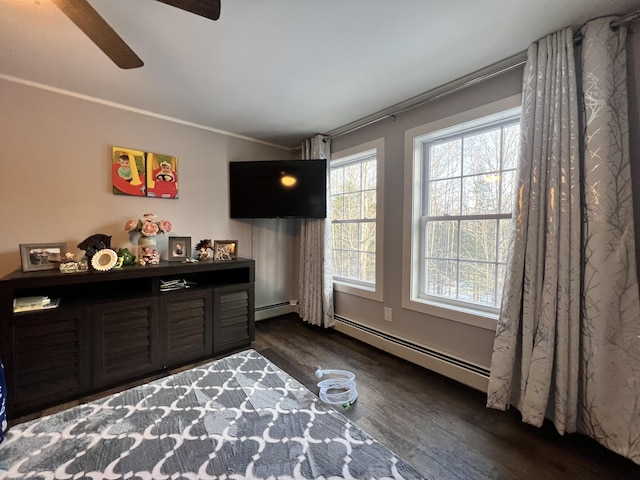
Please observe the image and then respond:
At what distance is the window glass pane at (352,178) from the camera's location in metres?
2.95

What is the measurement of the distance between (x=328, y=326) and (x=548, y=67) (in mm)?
2807

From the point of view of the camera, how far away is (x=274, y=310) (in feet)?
11.3

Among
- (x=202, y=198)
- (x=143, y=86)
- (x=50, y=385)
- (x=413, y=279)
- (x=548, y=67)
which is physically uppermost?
(x=143, y=86)

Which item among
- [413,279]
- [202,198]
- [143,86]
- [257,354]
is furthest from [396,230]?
[143,86]

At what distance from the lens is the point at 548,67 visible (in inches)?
59.7

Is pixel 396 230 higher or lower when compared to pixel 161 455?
higher

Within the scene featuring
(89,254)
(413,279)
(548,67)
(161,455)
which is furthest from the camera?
(413,279)

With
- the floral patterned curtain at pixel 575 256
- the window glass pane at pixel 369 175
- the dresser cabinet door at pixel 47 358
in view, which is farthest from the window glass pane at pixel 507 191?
the dresser cabinet door at pixel 47 358

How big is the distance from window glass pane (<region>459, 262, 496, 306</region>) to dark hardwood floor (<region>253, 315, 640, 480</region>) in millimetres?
668

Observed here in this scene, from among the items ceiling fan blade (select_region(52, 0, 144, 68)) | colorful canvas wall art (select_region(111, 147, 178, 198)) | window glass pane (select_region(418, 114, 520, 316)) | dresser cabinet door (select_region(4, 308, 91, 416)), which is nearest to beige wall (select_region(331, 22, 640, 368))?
window glass pane (select_region(418, 114, 520, 316))

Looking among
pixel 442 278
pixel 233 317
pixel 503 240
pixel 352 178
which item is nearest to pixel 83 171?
pixel 233 317

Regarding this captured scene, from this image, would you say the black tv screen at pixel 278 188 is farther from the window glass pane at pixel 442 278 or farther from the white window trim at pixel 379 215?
the window glass pane at pixel 442 278

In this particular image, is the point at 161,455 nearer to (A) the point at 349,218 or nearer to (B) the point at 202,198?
(B) the point at 202,198

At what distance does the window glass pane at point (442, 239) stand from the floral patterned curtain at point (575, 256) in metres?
0.54
